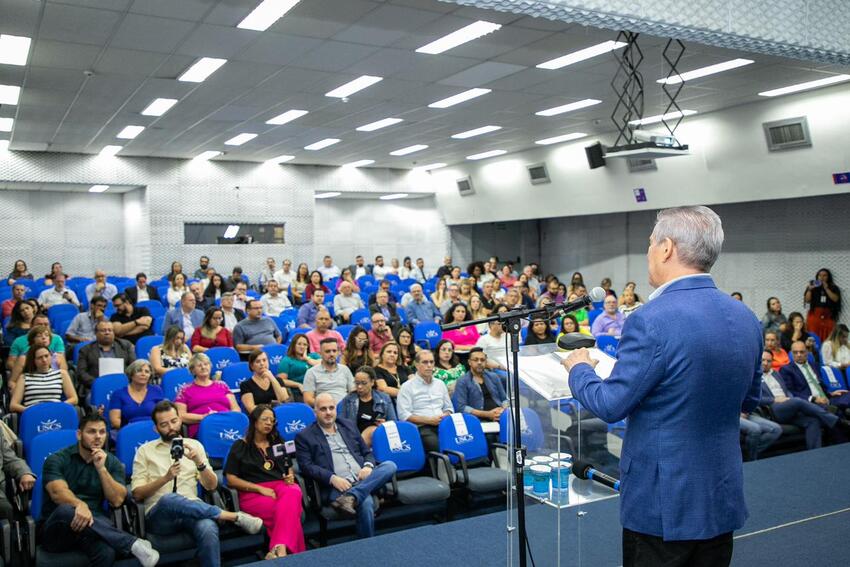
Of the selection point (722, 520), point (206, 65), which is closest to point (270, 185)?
point (206, 65)

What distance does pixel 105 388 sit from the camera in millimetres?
5895

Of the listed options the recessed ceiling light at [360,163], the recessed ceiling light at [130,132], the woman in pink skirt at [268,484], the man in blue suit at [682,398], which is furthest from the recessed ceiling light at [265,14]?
the recessed ceiling light at [360,163]

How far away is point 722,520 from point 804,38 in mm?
3287

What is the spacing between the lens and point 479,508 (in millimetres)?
5523

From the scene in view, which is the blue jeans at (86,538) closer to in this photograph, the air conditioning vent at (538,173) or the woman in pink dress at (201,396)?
the woman in pink dress at (201,396)

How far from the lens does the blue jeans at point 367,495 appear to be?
15.4 feet

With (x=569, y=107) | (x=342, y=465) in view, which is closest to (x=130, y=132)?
(x=569, y=107)

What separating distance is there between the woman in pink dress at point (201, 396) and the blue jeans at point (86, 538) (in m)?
1.57

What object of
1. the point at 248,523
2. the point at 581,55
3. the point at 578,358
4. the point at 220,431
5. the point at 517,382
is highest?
the point at 581,55

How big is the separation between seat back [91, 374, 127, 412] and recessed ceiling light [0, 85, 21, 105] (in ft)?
16.7

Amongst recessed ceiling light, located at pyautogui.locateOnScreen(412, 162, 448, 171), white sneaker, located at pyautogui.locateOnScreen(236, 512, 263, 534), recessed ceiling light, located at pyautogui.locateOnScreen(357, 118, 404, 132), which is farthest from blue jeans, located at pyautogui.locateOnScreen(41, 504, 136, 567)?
recessed ceiling light, located at pyautogui.locateOnScreen(412, 162, 448, 171)

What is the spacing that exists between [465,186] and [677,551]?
1660 centimetres

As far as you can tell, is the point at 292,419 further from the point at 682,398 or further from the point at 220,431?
the point at 682,398

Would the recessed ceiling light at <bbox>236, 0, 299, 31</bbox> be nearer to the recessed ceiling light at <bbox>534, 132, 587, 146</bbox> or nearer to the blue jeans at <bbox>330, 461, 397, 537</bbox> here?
the blue jeans at <bbox>330, 461, 397, 537</bbox>
